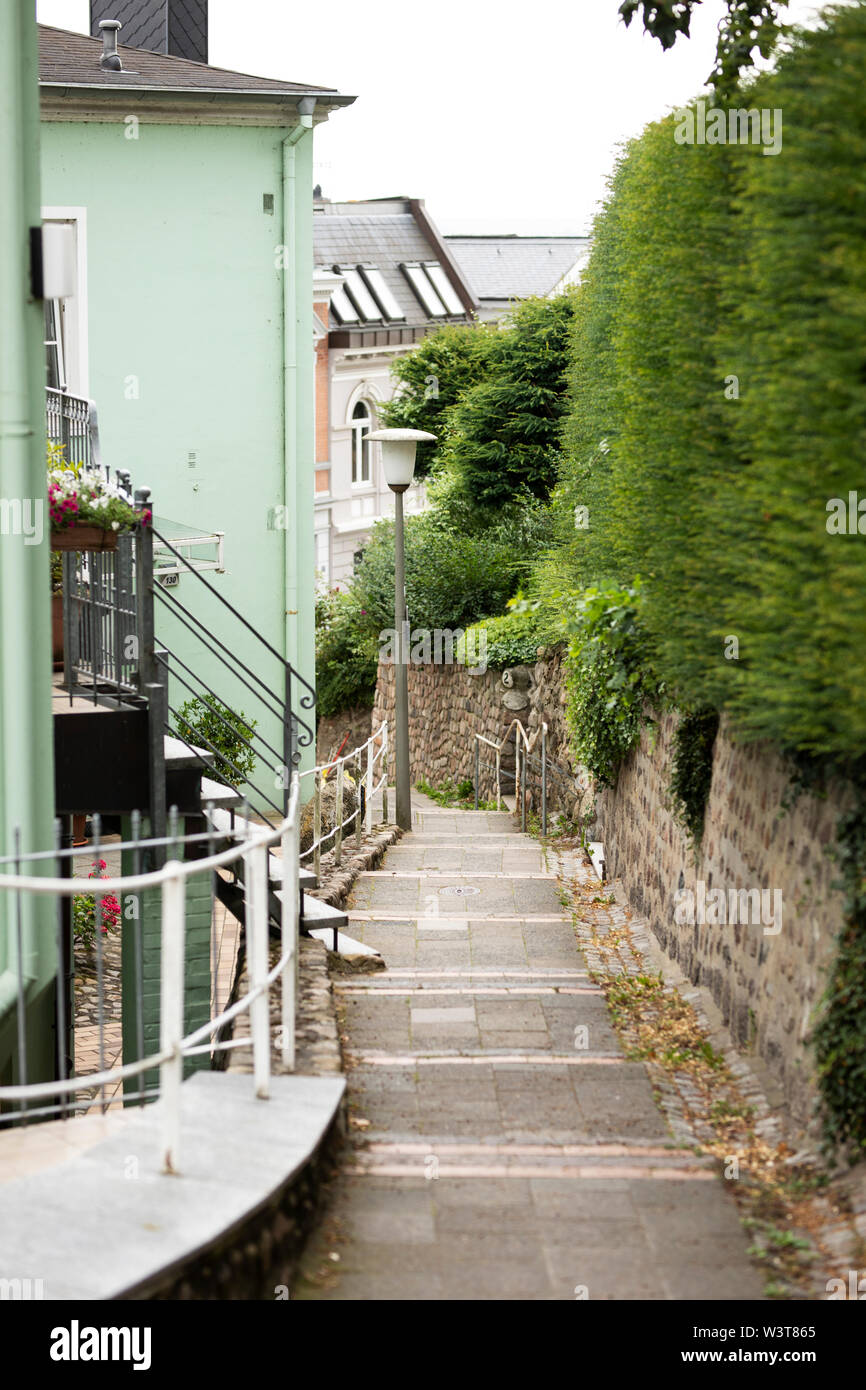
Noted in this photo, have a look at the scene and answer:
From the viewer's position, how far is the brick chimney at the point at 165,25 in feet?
64.7

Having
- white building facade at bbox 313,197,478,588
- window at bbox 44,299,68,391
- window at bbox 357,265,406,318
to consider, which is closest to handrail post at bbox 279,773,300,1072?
window at bbox 44,299,68,391

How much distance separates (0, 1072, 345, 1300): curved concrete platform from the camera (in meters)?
3.58

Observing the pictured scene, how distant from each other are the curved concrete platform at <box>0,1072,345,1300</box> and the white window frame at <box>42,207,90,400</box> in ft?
39.7

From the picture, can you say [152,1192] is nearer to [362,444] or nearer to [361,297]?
[362,444]

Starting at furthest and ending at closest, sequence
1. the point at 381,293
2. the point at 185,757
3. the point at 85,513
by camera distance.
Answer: the point at 381,293 → the point at 185,757 → the point at 85,513

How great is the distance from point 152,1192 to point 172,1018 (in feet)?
1.52

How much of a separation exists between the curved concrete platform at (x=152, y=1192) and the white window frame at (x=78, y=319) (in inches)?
476

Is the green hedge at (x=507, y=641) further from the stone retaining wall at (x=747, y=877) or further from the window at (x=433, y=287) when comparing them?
the window at (x=433, y=287)

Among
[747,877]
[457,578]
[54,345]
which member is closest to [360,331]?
[457,578]

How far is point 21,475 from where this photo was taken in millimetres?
6203

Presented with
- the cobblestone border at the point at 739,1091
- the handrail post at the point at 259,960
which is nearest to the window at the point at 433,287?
the cobblestone border at the point at 739,1091

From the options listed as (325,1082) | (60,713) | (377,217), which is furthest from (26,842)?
(377,217)

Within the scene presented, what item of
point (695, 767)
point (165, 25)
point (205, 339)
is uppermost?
point (165, 25)
